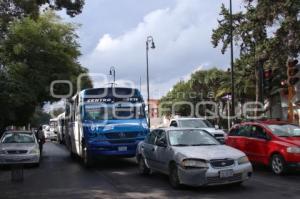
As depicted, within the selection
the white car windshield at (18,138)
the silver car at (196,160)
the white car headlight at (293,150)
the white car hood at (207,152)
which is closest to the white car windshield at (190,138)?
the silver car at (196,160)

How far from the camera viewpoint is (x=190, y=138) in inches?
500

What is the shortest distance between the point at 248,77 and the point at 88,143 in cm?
2535

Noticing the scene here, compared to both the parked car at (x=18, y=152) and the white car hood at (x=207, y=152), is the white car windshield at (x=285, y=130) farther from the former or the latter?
the parked car at (x=18, y=152)

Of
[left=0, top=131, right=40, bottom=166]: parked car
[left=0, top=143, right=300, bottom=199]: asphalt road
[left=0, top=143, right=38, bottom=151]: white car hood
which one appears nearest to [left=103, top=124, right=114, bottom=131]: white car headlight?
[left=0, top=143, right=300, bottom=199]: asphalt road

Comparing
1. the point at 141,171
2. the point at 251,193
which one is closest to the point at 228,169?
the point at 251,193

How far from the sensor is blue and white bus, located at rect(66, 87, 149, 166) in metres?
17.1

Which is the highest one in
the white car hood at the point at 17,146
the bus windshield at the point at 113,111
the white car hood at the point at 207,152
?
the bus windshield at the point at 113,111

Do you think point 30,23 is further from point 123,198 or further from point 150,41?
point 123,198

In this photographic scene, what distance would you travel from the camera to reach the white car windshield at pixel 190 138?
1245 cm

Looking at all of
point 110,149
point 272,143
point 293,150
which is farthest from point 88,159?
point 293,150

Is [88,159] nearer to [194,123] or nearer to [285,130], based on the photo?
[285,130]

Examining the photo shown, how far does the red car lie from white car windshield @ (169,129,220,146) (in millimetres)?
2193

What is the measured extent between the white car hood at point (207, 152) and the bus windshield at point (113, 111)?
613 centimetres

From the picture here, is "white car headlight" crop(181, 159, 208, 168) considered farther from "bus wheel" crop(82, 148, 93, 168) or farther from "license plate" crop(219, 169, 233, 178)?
"bus wheel" crop(82, 148, 93, 168)
